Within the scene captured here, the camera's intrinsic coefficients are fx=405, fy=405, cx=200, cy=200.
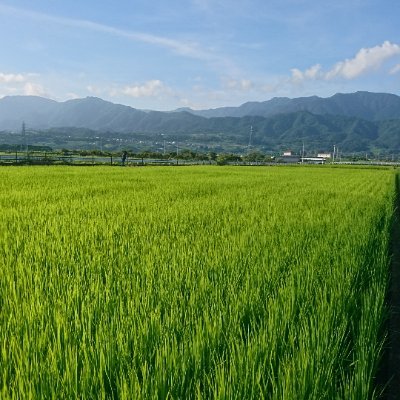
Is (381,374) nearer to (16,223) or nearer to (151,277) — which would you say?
(151,277)

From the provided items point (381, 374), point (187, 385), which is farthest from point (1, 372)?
point (381, 374)

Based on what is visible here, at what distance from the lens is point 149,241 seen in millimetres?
4289

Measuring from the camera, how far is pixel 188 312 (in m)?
2.13

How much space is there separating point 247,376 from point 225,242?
2.64 metres

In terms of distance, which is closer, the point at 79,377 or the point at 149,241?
the point at 79,377

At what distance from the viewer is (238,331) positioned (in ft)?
6.35

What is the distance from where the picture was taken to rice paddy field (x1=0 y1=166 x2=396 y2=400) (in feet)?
4.86

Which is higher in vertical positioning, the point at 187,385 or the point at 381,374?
the point at 187,385

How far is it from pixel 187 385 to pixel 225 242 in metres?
2.58

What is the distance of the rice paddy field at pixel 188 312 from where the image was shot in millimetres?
1481

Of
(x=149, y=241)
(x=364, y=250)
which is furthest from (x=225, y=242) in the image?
(x=364, y=250)

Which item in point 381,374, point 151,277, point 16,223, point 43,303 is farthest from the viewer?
point 16,223

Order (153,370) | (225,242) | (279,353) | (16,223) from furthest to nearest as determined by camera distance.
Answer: (16,223) → (225,242) → (279,353) → (153,370)

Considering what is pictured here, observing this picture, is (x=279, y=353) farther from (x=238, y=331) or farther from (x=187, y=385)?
(x=187, y=385)
